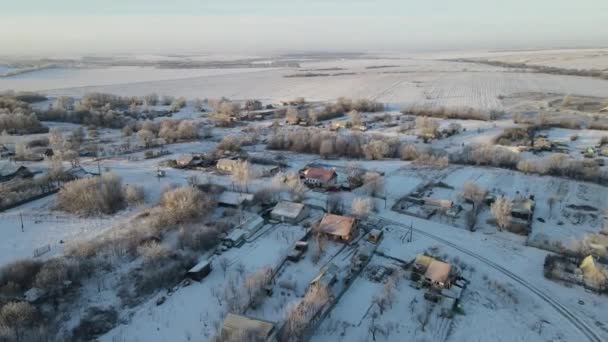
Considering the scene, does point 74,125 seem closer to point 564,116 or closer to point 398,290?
point 398,290

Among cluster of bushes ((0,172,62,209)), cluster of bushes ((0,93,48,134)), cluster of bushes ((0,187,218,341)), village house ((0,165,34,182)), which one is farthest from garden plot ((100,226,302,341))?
cluster of bushes ((0,93,48,134))

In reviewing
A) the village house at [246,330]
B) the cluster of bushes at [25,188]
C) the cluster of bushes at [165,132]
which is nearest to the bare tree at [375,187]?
the village house at [246,330]

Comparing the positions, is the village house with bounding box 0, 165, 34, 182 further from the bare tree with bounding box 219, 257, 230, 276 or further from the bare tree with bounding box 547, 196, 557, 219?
the bare tree with bounding box 547, 196, 557, 219

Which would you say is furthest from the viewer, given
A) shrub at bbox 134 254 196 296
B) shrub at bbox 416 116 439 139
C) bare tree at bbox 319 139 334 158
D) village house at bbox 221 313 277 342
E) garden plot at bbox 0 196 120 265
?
shrub at bbox 416 116 439 139

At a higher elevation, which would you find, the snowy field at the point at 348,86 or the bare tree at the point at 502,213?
the snowy field at the point at 348,86

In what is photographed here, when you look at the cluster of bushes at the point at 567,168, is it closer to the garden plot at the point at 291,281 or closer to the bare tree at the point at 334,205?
the bare tree at the point at 334,205

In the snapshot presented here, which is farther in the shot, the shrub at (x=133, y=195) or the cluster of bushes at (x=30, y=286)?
the shrub at (x=133, y=195)

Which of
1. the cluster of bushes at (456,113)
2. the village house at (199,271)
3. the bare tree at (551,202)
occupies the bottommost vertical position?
the village house at (199,271)
